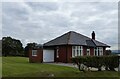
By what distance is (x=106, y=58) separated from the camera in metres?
19.8

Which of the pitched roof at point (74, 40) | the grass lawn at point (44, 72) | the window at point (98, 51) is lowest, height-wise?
the grass lawn at point (44, 72)

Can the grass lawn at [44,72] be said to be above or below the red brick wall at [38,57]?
below

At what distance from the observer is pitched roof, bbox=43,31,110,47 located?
38.2m

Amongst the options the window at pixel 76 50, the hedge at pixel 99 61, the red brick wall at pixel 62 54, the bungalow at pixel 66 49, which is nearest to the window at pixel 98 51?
the bungalow at pixel 66 49

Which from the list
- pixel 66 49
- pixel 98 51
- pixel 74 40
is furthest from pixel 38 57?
pixel 98 51

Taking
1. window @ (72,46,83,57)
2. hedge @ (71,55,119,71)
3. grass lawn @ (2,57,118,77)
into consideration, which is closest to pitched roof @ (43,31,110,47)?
window @ (72,46,83,57)

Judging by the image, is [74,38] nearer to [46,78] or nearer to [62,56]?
[62,56]

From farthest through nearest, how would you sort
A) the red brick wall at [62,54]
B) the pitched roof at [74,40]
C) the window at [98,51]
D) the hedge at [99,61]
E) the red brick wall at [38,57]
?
the window at [98,51], the red brick wall at [38,57], the pitched roof at [74,40], the red brick wall at [62,54], the hedge at [99,61]

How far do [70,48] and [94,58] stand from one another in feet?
59.2

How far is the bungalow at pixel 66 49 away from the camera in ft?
123

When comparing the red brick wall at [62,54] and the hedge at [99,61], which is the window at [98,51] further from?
the hedge at [99,61]

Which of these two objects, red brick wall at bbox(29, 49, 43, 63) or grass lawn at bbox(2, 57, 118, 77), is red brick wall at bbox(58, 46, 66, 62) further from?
grass lawn at bbox(2, 57, 118, 77)

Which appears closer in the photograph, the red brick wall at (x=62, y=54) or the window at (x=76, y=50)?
the window at (x=76, y=50)

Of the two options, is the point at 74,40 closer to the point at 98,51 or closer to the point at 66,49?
the point at 66,49
